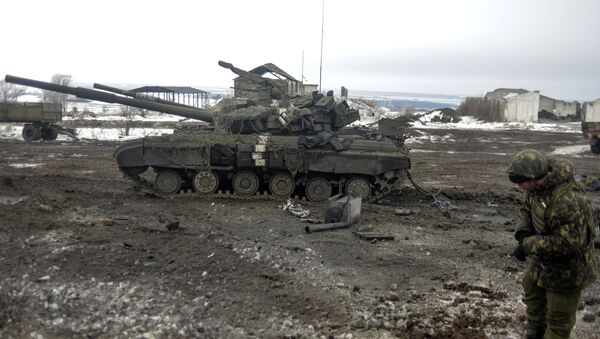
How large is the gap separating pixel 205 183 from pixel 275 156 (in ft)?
5.89

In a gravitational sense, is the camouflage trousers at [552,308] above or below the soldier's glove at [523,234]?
below

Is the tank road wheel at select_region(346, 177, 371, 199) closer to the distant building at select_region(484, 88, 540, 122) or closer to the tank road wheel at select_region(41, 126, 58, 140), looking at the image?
the tank road wheel at select_region(41, 126, 58, 140)

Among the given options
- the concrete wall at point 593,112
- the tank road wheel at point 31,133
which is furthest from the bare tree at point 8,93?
the concrete wall at point 593,112

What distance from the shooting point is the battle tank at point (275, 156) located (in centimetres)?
1262

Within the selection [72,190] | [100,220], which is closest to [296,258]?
[100,220]

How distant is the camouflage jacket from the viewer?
4.26 meters

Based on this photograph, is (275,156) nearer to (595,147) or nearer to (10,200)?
(10,200)

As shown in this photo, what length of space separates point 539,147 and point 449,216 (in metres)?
19.7

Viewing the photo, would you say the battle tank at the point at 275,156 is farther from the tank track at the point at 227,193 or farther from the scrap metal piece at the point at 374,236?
the scrap metal piece at the point at 374,236

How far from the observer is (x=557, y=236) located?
14.0ft

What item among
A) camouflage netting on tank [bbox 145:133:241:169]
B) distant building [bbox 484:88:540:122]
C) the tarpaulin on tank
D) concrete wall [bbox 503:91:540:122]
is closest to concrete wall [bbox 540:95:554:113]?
distant building [bbox 484:88:540:122]

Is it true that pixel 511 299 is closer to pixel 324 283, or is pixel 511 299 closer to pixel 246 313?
→ pixel 324 283

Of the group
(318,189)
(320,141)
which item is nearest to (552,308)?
(320,141)

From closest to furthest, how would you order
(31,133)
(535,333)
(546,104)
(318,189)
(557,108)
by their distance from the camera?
1. (535,333)
2. (318,189)
3. (31,133)
4. (546,104)
5. (557,108)
